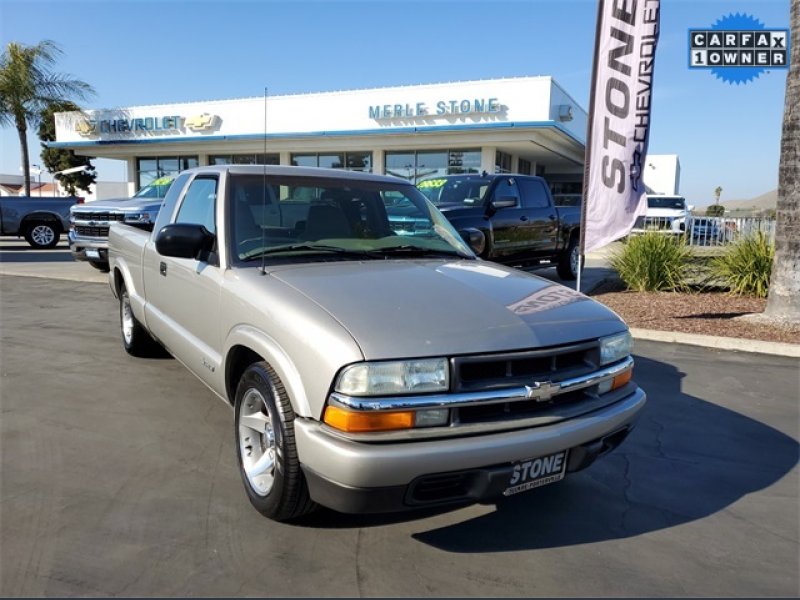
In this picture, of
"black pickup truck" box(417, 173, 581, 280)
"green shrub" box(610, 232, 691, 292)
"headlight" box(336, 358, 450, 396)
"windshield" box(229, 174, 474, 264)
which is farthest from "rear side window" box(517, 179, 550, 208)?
"headlight" box(336, 358, 450, 396)

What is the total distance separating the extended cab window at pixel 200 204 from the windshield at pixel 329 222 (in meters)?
0.29

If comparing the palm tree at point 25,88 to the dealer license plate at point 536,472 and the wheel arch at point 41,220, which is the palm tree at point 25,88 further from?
the dealer license plate at point 536,472

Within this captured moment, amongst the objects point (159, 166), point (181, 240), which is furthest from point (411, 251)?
point (159, 166)

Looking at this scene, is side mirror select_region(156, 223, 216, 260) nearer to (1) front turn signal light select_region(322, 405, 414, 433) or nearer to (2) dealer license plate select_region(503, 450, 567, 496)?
(1) front turn signal light select_region(322, 405, 414, 433)

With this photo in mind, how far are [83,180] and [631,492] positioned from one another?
57254mm

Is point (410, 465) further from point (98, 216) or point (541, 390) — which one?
point (98, 216)

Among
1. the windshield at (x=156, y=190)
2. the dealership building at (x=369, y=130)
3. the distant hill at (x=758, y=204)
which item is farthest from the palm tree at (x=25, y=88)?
the distant hill at (x=758, y=204)

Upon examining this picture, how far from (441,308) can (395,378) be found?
49 centimetres

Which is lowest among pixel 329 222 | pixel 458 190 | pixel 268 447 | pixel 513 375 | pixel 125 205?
pixel 268 447

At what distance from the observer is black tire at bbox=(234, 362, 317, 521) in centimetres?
267

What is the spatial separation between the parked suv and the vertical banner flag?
25.4 feet

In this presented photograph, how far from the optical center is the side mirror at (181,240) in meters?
3.47

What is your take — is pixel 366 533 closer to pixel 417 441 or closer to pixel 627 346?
pixel 417 441

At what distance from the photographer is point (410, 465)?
2375 mm
